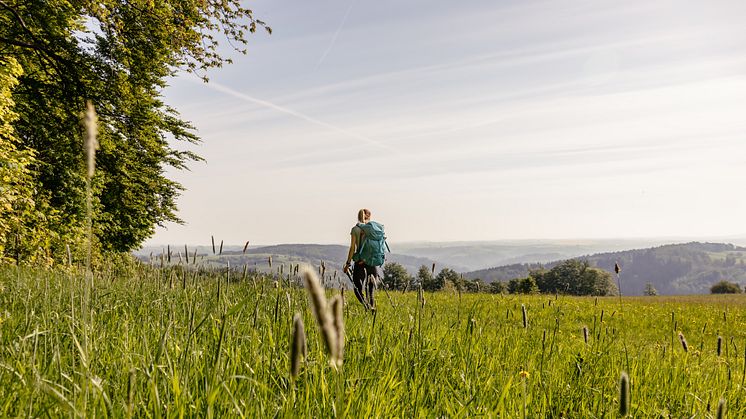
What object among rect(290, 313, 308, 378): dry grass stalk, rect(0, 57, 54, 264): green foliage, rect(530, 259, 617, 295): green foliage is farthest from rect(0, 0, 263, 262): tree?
rect(530, 259, 617, 295): green foliage

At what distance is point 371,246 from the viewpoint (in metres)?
Answer: 10.8

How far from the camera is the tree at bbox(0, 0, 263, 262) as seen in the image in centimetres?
1485

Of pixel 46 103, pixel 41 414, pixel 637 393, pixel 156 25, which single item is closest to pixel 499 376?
pixel 637 393

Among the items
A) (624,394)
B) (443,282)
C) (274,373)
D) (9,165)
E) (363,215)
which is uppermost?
(9,165)

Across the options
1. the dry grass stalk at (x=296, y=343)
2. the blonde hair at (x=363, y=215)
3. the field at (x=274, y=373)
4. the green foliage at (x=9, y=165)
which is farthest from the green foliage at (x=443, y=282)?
the green foliage at (x=9, y=165)

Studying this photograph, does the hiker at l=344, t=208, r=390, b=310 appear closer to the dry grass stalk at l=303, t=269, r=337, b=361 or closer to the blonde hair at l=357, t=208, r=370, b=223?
the blonde hair at l=357, t=208, r=370, b=223

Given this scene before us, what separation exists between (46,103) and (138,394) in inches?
762

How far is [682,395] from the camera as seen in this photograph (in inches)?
156

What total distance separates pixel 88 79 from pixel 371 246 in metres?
13.0

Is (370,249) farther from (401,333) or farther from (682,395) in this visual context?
(682,395)

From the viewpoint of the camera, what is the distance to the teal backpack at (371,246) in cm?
1077

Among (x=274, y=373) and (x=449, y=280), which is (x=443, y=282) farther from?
(x=274, y=373)

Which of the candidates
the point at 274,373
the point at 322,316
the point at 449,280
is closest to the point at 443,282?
the point at 449,280

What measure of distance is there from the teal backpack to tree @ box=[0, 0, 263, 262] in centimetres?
893
